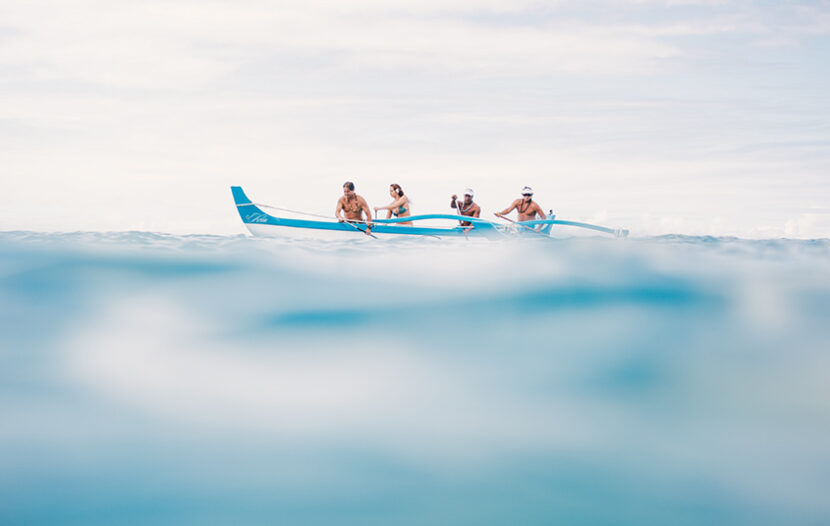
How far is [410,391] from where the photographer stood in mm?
6805

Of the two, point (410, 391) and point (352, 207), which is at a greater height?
point (352, 207)

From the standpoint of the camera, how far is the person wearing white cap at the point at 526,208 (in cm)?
1739

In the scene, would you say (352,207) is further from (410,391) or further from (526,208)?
(410,391)

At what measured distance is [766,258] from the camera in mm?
11586

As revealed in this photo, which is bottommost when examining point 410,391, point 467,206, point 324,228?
point 410,391

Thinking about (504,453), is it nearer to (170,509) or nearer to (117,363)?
(170,509)

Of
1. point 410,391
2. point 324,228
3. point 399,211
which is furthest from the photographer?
point 399,211

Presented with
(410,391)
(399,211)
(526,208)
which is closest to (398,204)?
(399,211)

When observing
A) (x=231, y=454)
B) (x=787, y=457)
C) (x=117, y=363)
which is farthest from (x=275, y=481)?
(x=787, y=457)

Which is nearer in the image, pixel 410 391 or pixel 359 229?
pixel 410 391

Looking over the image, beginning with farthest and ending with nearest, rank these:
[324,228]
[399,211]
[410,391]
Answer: [399,211] < [324,228] < [410,391]

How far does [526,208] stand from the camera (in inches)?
686

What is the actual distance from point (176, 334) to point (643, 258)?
713 cm

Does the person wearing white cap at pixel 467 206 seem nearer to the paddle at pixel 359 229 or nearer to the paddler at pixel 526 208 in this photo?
the paddler at pixel 526 208
